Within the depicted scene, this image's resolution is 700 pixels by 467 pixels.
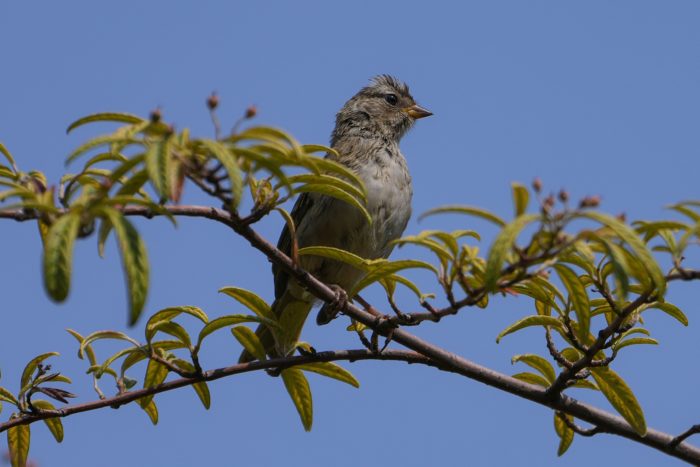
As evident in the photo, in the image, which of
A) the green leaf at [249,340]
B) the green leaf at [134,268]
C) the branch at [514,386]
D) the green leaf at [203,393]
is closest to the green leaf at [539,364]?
the branch at [514,386]

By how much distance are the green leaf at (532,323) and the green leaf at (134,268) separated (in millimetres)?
1708

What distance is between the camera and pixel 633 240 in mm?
2234

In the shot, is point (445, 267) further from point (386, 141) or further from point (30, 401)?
point (386, 141)

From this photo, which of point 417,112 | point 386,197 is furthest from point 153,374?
point 417,112

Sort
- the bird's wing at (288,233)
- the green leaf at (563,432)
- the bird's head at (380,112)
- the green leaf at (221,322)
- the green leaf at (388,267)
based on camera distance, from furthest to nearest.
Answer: the bird's head at (380,112) → the bird's wing at (288,233) → the green leaf at (563,432) → the green leaf at (221,322) → the green leaf at (388,267)

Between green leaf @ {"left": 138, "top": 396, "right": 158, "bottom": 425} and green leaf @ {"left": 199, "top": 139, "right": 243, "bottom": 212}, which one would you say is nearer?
green leaf @ {"left": 199, "top": 139, "right": 243, "bottom": 212}

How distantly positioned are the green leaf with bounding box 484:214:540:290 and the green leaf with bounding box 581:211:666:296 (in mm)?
136

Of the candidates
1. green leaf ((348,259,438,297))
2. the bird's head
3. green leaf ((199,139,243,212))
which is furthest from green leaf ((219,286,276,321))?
the bird's head

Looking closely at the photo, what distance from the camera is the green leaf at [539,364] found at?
3615mm

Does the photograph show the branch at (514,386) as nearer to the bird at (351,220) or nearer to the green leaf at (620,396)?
the green leaf at (620,396)

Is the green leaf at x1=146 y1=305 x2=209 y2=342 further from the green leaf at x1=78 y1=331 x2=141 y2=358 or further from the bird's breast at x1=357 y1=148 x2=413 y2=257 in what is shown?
the bird's breast at x1=357 y1=148 x2=413 y2=257

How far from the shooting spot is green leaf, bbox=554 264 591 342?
2717 mm

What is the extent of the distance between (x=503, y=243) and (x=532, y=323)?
1.28m

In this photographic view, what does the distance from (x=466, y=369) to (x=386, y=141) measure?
2953 mm
